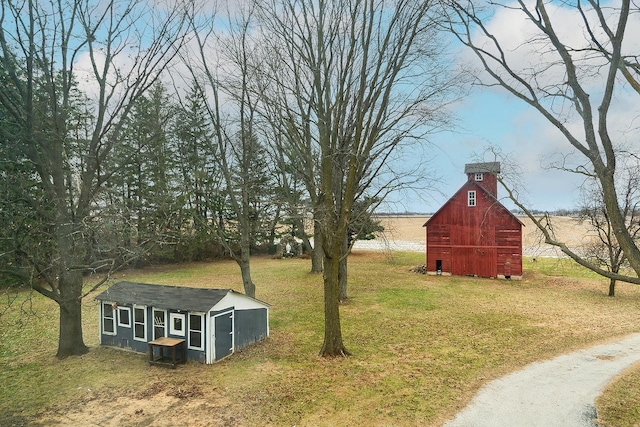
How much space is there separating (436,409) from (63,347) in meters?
9.88

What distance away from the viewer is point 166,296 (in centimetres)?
1141

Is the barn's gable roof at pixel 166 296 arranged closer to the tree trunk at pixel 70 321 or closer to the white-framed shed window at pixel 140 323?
the white-framed shed window at pixel 140 323

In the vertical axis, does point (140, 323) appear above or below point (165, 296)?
below

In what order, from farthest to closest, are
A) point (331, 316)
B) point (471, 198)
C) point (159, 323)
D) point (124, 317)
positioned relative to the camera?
point (471, 198), point (124, 317), point (159, 323), point (331, 316)

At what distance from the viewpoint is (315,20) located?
10.3 meters

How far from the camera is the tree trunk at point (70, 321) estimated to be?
436 inches

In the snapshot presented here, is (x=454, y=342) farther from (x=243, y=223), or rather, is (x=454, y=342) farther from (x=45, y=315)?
(x=45, y=315)

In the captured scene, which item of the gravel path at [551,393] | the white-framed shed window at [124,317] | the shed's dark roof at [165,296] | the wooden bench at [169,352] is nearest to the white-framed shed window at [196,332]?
the wooden bench at [169,352]

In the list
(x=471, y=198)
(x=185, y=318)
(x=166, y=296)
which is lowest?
(x=185, y=318)

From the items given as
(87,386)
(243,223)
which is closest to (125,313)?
(87,386)

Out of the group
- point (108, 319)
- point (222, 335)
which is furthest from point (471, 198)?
point (108, 319)

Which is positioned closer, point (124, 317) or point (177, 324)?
point (177, 324)

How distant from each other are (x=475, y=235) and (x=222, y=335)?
19836 millimetres

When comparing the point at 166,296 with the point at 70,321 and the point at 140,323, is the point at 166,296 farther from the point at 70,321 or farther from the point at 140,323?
the point at 70,321
